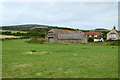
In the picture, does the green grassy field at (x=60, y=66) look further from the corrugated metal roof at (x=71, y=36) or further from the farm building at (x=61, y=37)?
the corrugated metal roof at (x=71, y=36)

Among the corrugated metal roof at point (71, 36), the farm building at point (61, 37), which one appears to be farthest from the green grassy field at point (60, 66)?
the corrugated metal roof at point (71, 36)

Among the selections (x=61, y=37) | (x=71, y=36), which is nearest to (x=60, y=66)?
(x=61, y=37)

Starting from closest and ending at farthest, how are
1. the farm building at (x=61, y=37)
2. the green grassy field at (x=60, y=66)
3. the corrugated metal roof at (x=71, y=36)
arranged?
the green grassy field at (x=60, y=66) < the farm building at (x=61, y=37) < the corrugated metal roof at (x=71, y=36)

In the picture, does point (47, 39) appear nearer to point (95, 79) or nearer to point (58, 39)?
point (58, 39)

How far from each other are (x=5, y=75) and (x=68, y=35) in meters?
57.6

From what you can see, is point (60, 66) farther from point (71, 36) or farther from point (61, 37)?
point (71, 36)

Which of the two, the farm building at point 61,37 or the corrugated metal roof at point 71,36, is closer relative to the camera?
the farm building at point 61,37

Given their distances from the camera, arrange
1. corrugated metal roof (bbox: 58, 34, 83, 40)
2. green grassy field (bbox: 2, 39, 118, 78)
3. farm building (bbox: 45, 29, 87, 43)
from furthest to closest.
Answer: corrugated metal roof (bbox: 58, 34, 83, 40) → farm building (bbox: 45, 29, 87, 43) → green grassy field (bbox: 2, 39, 118, 78)

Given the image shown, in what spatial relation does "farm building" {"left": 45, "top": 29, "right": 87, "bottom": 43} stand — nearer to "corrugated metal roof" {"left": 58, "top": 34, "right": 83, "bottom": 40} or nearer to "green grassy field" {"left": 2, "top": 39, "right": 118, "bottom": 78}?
"corrugated metal roof" {"left": 58, "top": 34, "right": 83, "bottom": 40}

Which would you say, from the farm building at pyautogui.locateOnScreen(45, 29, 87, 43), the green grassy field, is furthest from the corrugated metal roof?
the green grassy field

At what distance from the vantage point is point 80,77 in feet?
30.5

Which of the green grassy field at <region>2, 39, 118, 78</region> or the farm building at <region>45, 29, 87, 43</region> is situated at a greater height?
the farm building at <region>45, 29, 87, 43</region>

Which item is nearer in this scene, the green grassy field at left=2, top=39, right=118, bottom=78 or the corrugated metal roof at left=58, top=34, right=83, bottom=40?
the green grassy field at left=2, top=39, right=118, bottom=78

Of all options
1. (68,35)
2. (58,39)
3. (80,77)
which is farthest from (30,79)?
(68,35)
